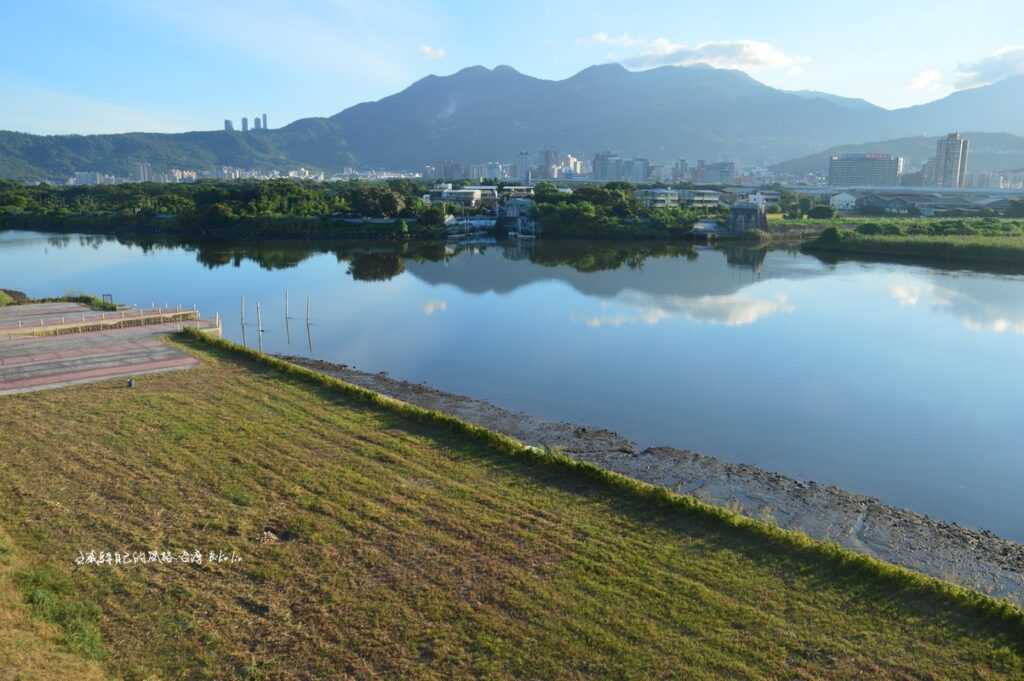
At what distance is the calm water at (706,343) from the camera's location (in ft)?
28.3

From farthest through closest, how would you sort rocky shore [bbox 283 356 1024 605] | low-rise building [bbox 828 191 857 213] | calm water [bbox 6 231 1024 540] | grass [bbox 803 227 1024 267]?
low-rise building [bbox 828 191 857 213] < grass [bbox 803 227 1024 267] < calm water [bbox 6 231 1024 540] < rocky shore [bbox 283 356 1024 605]

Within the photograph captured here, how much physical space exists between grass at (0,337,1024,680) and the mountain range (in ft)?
455

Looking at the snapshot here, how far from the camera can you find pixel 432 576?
4.53 m

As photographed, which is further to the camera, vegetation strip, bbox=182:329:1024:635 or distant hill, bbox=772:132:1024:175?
distant hill, bbox=772:132:1024:175

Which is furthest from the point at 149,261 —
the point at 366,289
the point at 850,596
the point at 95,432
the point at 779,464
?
the point at 850,596

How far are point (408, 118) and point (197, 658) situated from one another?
187623 mm

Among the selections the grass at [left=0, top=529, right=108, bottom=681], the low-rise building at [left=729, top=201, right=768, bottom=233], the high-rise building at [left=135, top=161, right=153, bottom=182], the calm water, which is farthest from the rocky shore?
the high-rise building at [left=135, top=161, right=153, bottom=182]

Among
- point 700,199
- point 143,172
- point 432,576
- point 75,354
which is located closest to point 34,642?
point 432,576

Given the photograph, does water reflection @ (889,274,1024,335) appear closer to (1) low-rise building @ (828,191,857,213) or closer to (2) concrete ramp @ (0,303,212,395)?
(2) concrete ramp @ (0,303,212,395)

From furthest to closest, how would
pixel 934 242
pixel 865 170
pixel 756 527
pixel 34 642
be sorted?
1. pixel 865 170
2. pixel 934 242
3. pixel 756 527
4. pixel 34 642

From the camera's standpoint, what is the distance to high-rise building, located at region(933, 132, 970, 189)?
76875 mm

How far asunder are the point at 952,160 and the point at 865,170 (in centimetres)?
957

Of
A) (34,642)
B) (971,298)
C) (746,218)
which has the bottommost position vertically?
(971,298)

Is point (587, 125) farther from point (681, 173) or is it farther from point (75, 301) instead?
point (75, 301)
